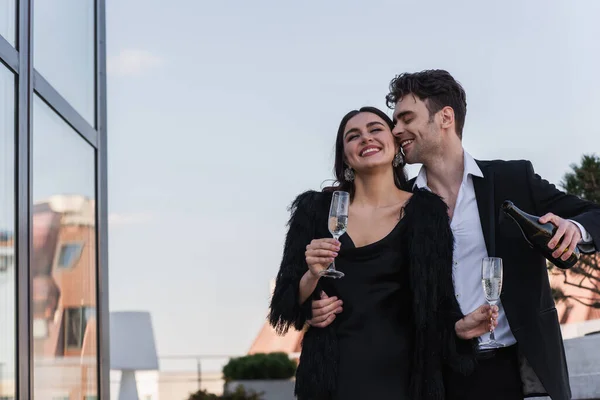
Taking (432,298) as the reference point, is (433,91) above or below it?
above

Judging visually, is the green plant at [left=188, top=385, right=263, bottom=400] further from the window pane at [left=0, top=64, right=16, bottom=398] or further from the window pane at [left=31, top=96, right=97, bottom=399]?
the window pane at [left=0, top=64, right=16, bottom=398]

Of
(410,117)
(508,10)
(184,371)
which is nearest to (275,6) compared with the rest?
(508,10)

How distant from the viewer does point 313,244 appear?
8.04ft

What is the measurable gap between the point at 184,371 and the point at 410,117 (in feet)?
31.4

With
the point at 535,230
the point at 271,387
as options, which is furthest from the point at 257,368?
the point at 535,230

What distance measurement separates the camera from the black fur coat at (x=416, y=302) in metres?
2.46

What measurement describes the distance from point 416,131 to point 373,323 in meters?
0.64

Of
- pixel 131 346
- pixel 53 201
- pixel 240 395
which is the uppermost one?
pixel 53 201


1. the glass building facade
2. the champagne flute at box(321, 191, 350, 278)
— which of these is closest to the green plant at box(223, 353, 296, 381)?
the glass building facade

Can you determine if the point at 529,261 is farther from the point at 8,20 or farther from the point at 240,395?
the point at 240,395

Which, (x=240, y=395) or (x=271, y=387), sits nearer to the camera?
(x=240, y=395)

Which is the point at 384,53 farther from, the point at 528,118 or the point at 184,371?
the point at 184,371

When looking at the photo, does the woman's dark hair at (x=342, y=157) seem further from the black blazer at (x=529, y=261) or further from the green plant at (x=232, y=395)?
the green plant at (x=232, y=395)

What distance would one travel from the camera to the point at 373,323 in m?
2.51
